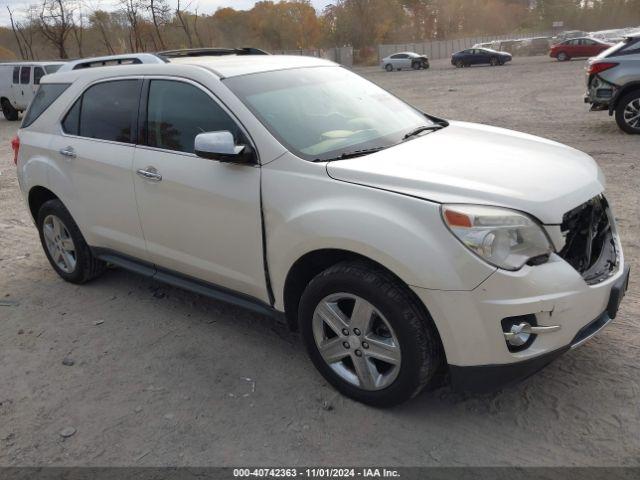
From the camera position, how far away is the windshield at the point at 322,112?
3.35 metres

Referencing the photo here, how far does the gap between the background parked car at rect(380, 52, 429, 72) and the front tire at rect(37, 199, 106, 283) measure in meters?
39.6

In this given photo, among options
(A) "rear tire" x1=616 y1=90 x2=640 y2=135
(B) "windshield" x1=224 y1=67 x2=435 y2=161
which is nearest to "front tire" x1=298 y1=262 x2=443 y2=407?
(B) "windshield" x1=224 y1=67 x2=435 y2=161

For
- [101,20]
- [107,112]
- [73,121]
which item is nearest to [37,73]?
[73,121]

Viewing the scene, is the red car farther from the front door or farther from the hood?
the front door

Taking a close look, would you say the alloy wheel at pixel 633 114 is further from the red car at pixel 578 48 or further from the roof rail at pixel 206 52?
the red car at pixel 578 48

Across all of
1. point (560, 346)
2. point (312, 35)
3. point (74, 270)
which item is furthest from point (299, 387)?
point (312, 35)

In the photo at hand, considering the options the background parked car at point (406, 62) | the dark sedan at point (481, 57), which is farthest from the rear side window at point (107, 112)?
the background parked car at point (406, 62)

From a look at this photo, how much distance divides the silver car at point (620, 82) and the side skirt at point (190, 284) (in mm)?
8346

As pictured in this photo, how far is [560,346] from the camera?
106 inches

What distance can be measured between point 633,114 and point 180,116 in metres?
8.58

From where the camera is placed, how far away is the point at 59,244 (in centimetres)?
502

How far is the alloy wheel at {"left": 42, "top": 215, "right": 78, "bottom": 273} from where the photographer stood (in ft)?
16.1

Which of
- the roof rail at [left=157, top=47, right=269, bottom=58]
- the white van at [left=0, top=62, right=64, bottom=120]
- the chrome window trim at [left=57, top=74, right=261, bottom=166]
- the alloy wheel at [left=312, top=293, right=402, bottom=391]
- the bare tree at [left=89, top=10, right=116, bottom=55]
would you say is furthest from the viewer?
the bare tree at [left=89, top=10, right=116, bottom=55]

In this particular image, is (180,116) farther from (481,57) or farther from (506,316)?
(481,57)
